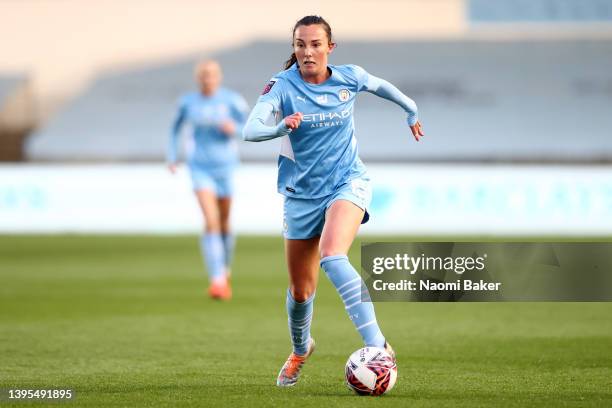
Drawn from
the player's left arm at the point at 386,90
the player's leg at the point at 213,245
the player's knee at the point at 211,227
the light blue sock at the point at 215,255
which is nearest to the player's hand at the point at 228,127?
the player's leg at the point at 213,245

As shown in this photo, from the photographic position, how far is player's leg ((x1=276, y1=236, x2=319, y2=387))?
656 cm

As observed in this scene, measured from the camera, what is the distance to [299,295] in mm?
6641

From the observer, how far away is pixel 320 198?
645 cm

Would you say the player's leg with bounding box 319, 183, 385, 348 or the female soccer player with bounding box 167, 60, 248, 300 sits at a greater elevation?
the player's leg with bounding box 319, 183, 385, 348

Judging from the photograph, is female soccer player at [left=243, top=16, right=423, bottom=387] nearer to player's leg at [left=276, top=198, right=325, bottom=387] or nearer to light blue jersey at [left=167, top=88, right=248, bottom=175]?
player's leg at [left=276, top=198, right=325, bottom=387]

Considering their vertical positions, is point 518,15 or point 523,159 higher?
point 518,15

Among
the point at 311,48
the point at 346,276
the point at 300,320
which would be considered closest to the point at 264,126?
the point at 311,48

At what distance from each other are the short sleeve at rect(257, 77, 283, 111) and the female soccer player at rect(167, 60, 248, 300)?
591 centimetres

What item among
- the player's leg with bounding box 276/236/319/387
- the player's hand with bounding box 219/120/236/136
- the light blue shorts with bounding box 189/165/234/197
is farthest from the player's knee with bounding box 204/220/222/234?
the player's leg with bounding box 276/236/319/387

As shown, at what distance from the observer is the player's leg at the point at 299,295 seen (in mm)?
6562

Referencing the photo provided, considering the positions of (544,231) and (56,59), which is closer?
(544,231)

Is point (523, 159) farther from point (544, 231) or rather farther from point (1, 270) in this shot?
point (1, 270)

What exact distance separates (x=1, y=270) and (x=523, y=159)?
474 inches

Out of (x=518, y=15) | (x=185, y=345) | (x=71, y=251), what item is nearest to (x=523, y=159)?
(x=518, y=15)
